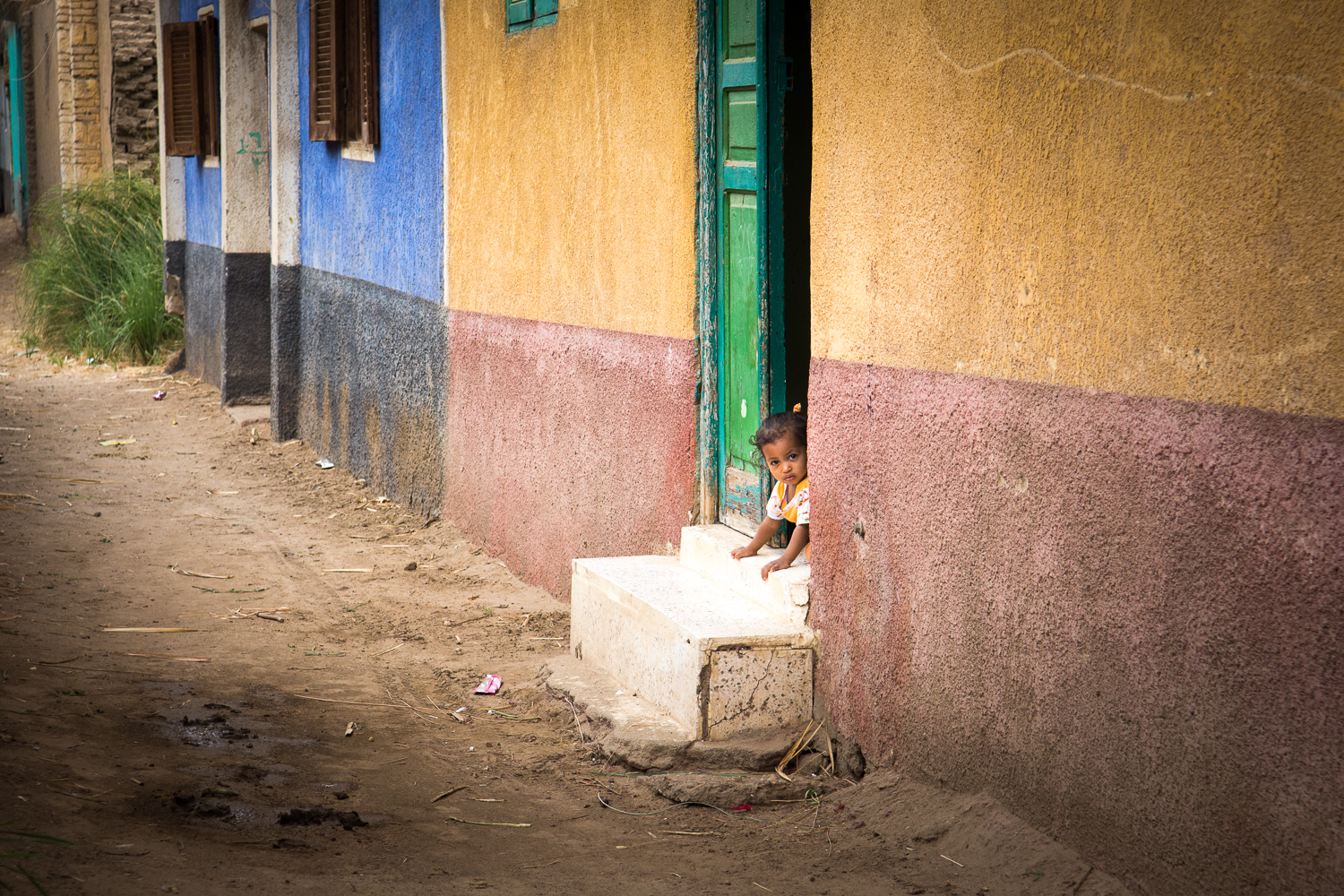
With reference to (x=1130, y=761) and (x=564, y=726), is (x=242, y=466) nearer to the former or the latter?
(x=564, y=726)

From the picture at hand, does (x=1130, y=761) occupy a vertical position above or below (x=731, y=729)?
above

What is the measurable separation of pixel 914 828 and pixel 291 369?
774 centimetres

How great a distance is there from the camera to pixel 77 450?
983 cm

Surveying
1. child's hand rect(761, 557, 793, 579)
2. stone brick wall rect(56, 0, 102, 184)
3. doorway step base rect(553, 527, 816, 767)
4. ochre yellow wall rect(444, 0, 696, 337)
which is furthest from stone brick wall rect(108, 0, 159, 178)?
child's hand rect(761, 557, 793, 579)

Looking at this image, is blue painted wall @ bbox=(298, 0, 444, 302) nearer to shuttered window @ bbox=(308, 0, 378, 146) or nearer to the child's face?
shuttered window @ bbox=(308, 0, 378, 146)

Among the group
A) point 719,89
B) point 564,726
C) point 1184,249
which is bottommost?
point 564,726

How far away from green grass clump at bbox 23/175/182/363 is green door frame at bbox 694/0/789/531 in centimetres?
1126

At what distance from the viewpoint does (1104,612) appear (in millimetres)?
2854

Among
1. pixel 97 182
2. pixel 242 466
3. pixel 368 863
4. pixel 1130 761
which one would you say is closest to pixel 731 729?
pixel 368 863

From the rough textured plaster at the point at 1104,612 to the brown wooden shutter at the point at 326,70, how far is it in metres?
5.54

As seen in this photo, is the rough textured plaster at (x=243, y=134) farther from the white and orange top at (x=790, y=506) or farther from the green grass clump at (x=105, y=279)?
the white and orange top at (x=790, y=506)

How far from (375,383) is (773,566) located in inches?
187

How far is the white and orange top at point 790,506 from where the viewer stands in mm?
4227

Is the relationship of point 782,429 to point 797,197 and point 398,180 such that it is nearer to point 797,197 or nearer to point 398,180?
point 797,197
